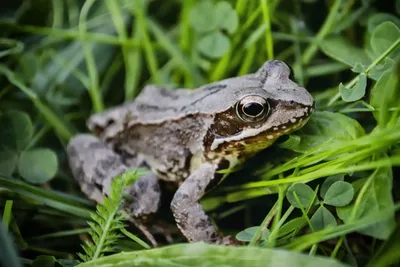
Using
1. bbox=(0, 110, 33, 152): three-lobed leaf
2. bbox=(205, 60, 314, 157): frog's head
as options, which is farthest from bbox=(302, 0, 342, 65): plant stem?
bbox=(0, 110, 33, 152): three-lobed leaf

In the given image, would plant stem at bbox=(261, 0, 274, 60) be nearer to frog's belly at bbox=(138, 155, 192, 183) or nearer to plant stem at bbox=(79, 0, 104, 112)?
frog's belly at bbox=(138, 155, 192, 183)

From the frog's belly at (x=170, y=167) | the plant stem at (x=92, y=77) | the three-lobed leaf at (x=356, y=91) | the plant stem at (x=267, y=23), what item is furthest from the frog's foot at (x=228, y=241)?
the plant stem at (x=92, y=77)

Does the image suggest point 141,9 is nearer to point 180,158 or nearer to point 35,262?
point 180,158

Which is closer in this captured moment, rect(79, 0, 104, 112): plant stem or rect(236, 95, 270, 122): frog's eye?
rect(236, 95, 270, 122): frog's eye

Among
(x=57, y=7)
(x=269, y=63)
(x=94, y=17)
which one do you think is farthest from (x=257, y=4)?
(x=57, y=7)

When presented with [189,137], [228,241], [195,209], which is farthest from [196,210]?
[189,137]

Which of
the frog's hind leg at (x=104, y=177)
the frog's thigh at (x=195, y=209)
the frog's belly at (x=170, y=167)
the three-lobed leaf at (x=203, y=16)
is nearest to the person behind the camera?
the frog's thigh at (x=195, y=209)

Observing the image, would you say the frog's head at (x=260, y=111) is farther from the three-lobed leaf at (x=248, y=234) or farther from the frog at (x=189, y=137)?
the three-lobed leaf at (x=248, y=234)
